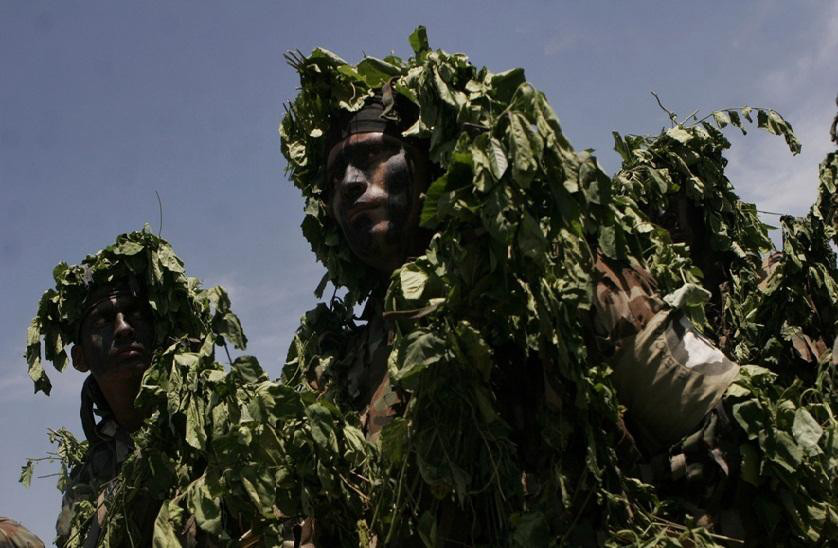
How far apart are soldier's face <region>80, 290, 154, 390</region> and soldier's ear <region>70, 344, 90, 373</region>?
0.10 m

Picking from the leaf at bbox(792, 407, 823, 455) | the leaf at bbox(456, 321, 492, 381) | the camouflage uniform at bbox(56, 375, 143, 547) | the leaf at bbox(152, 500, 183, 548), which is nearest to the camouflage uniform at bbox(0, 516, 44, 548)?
the camouflage uniform at bbox(56, 375, 143, 547)

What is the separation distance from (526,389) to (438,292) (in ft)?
1.71

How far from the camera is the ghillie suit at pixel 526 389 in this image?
3369 mm

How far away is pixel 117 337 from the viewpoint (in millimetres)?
5086

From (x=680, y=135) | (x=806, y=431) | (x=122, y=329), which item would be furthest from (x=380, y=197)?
(x=680, y=135)

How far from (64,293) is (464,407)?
2368 millimetres

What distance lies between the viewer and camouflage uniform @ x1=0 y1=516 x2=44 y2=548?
498 centimetres

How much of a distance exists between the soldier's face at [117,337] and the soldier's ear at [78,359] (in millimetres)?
97

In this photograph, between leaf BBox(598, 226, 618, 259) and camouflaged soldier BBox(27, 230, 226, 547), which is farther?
camouflaged soldier BBox(27, 230, 226, 547)

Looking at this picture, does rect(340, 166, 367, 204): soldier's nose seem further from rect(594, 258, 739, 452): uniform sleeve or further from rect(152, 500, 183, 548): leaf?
rect(152, 500, 183, 548): leaf

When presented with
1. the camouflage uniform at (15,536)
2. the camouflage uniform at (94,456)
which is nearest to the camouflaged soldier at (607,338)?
the camouflage uniform at (94,456)

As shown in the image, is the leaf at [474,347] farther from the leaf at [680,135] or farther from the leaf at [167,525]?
the leaf at [680,135]

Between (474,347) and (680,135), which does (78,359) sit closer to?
(474,347)

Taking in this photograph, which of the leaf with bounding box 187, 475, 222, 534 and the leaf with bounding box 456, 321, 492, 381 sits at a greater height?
the leaf with bounding box 456, 321, 492, 381
